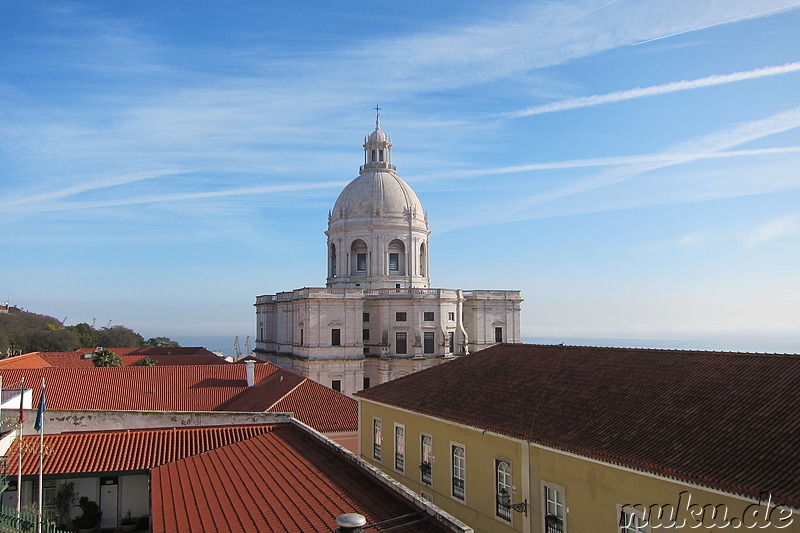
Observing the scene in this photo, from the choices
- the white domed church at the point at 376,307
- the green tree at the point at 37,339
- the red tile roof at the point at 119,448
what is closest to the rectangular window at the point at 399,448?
the red tile roof at the point at 119,448

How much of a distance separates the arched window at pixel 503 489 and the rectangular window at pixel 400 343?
→ 1514 inches

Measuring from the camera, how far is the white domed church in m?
53.9

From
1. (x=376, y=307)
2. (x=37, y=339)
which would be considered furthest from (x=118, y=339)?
(x=376, y=307)

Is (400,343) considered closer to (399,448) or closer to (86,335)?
(399,448)

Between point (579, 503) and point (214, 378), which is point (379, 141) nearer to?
point (214, 378)

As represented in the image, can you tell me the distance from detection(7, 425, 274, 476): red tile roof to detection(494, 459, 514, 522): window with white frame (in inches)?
340

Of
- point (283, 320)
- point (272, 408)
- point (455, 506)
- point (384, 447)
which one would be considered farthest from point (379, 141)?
point (455, 506)

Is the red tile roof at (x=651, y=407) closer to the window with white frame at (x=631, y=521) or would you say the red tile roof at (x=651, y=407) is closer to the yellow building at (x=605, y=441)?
the yellow building at (x=605, y=441)

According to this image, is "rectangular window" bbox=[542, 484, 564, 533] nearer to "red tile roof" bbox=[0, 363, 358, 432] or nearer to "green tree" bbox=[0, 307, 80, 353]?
"red tile roof" bbox=[0, 363, 358, 432]

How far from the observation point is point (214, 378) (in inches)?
1505

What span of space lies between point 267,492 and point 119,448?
25.7 feet

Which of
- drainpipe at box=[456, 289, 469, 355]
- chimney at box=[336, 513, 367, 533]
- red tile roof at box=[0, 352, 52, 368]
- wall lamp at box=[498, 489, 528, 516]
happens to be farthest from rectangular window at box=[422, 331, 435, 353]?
chimney at box=[336, 513, 367, 533]

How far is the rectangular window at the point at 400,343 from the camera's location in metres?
55.6

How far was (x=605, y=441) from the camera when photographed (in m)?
14.3
